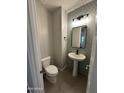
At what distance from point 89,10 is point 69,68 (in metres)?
2.26

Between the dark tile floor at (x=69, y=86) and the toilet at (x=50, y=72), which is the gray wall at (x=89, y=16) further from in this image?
the toilet at (x=50, y=72)

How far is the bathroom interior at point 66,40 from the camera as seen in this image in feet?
7.23

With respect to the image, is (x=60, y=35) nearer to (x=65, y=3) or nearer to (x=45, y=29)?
(x=45, y=29)

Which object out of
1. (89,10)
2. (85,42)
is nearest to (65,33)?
(85,42)

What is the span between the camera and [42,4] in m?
2.58

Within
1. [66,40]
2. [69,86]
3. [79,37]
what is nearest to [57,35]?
[66,40]

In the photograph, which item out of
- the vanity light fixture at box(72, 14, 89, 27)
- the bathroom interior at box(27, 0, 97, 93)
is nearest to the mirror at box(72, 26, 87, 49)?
the bathroom interior at box(27, 0, 97, 93)

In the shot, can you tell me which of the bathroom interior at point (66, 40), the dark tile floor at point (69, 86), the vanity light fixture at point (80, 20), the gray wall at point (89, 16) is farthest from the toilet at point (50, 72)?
the vanity light fixture at point (80, 20)

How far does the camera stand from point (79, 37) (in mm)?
2746

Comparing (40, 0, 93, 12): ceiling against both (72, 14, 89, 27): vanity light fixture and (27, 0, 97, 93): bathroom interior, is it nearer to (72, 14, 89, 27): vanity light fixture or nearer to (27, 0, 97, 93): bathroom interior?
(27, 0, 97, 93): bathroom interior

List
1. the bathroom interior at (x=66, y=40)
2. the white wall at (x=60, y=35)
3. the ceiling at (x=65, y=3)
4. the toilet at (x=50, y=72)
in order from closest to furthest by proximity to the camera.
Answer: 1. the toilet at (x=50, y=72)
2. the bathroom interior at (x=66, y=40)
3. the ceiling at (x=65, y=3)
4. the white wall at (x=60, y=35)

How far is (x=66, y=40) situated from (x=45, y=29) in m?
0.96

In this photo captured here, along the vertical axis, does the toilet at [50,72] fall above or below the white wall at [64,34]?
below
